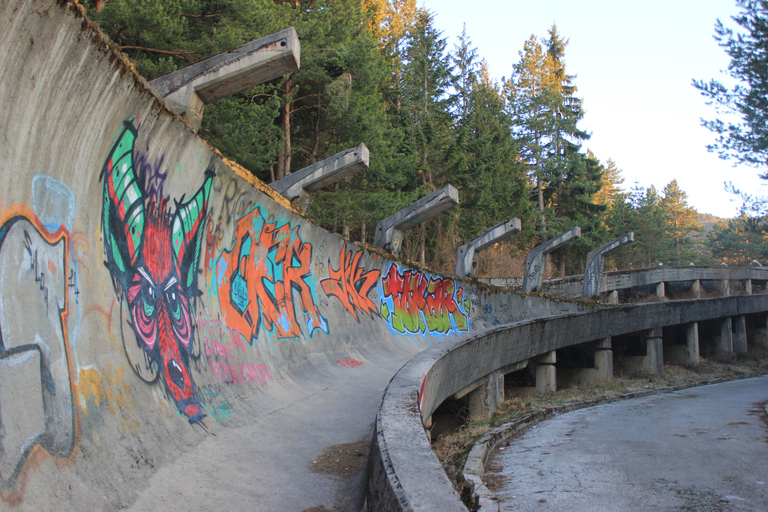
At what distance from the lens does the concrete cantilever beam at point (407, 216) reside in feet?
51.6

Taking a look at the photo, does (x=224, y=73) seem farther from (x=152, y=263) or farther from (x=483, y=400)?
(x=483, y=400)

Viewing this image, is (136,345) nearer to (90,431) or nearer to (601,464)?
(90,431)

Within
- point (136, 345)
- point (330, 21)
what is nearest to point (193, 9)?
point (330, 21)

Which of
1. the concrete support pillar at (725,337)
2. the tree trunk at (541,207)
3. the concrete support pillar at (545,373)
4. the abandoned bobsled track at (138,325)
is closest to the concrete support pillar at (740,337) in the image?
the concrete support pillar at (725,337)

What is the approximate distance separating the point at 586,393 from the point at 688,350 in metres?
14.2

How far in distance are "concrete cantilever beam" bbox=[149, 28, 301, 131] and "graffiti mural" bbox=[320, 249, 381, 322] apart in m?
3.70

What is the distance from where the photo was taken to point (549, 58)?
5628 centimetres

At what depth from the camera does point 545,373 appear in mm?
16484

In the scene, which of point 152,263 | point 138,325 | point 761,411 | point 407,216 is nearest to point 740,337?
point 761,411

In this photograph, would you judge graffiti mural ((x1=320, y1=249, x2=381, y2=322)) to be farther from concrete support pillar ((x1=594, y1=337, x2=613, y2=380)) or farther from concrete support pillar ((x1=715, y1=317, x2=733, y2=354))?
concrete support pillar ((x1=715, y1=317, x2=733, y2=354))

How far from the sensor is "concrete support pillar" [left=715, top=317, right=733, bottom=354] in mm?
29391

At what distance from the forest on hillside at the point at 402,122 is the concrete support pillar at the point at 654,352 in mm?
11740

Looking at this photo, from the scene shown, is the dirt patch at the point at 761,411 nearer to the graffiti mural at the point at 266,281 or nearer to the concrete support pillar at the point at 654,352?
the graffiti mural at the point at 266,281

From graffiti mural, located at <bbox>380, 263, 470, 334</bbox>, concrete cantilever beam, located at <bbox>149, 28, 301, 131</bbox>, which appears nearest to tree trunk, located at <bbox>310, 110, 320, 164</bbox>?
graffiti mural, located at <bbox>380, 263, 470, 334</bbox>
